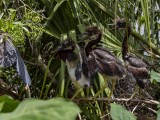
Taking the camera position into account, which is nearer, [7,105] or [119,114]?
[7,105]

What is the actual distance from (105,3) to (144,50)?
0.79 ft

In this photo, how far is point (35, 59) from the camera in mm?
1381

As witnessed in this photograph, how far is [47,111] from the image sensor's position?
228mm

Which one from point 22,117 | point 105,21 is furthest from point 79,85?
point 22,117

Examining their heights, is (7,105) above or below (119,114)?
above

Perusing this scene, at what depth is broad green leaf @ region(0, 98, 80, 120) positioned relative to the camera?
226 mm

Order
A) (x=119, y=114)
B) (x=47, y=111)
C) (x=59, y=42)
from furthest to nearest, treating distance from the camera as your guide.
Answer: (x=59, y=42) → (x=119, y=114) → (x=47, y=111)

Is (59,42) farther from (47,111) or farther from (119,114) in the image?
(47,111)

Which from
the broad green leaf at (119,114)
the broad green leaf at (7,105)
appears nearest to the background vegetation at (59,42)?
the broad green leaf at (119,114)

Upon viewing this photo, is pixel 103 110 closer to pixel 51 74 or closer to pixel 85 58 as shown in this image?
pixel 51 74

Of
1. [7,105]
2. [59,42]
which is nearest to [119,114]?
[7,105]

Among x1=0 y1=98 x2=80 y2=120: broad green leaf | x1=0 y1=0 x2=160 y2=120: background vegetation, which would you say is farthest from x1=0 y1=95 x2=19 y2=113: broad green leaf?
x1=0 y1=0 x2=160 y2=120: background vegetation

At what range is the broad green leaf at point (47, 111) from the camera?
23 centimetres

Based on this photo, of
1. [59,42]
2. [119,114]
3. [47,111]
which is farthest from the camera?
[59,42]
